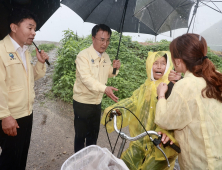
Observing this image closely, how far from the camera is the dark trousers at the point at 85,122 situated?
281cm

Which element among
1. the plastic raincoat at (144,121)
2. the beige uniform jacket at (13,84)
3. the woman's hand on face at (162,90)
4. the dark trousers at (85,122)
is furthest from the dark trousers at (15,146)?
the woman's hand on face at (162,90)

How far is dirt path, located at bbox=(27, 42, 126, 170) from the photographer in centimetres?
323

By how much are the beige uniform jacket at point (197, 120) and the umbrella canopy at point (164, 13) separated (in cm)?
155

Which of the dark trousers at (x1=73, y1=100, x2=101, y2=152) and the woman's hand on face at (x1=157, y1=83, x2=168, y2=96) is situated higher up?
the woman's hand on face at (x1=157, y1=83, x2=168, y2=96)

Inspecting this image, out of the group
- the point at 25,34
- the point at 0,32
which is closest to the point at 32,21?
the point at 25,34

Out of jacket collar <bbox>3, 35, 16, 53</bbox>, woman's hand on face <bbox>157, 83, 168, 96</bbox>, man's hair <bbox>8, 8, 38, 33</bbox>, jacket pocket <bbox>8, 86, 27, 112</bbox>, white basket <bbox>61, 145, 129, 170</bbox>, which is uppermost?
man's hair <bbox>8, 8, 38, 33</bbox>

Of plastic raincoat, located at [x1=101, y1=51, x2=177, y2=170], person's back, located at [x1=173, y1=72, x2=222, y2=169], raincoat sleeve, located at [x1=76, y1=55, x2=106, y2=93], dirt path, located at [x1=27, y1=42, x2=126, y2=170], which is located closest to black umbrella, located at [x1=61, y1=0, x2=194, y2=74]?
raincoat sleeve, located at [x1=76, y1=55, x2=106, y2=93]

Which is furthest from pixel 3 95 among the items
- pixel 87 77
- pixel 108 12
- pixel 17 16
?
pixel 108 12

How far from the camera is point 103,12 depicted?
3.19 metres

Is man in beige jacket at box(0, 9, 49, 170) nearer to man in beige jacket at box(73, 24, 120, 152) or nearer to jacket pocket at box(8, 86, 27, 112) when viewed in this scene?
jacket pocket at box(8, 86, 27, 112)

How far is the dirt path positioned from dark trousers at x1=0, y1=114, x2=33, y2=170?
95 centimetres

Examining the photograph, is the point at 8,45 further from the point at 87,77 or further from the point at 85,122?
the point at 85,122

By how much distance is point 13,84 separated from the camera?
6.55 feet

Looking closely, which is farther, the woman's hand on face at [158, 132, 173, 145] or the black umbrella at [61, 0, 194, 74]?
the black umbrella at [61, 0, 194, 74]
